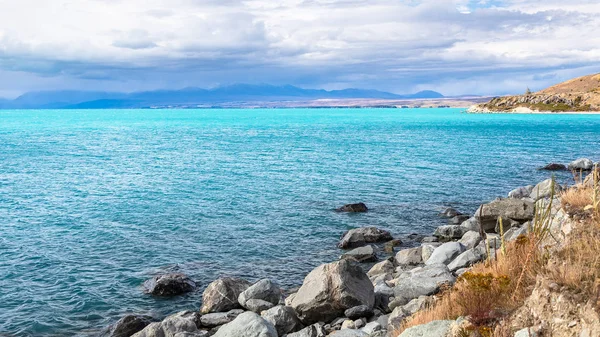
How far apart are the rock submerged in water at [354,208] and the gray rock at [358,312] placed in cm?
1846

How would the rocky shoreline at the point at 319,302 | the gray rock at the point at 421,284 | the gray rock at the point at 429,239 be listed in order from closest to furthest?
1. the rocky shoreline at the point at 319,302
2. the gray rock at the point at 421,284
3. the gray rock at the point at 429,239

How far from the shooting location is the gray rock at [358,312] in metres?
16.2

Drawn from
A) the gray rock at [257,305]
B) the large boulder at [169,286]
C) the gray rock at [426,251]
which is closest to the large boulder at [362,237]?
the gray rock at [426,251]

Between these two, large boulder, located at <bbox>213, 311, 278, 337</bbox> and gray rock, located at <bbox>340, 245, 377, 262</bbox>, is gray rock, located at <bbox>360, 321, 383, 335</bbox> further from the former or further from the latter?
gray rock, located at <bbox>340, 245, 377, 262</bbox>

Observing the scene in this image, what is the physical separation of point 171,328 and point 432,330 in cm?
969

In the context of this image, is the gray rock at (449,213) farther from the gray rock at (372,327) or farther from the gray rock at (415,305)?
the gray rock at (372,327)

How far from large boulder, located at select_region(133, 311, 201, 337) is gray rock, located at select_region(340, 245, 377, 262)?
971 centimetres

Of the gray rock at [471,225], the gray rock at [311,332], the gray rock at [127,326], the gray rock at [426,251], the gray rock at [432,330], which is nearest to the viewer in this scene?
the gray rock at [432,330]

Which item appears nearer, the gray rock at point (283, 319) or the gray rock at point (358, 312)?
the gray rock at point (283, 319)

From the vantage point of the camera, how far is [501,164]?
6053cm

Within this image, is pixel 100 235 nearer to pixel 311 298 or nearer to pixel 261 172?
pixel 311 298

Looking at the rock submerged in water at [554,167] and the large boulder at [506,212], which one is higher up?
the large boulder at [506,212]

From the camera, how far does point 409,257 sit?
2408 centimetres

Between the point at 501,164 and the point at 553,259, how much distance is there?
2145 inches
